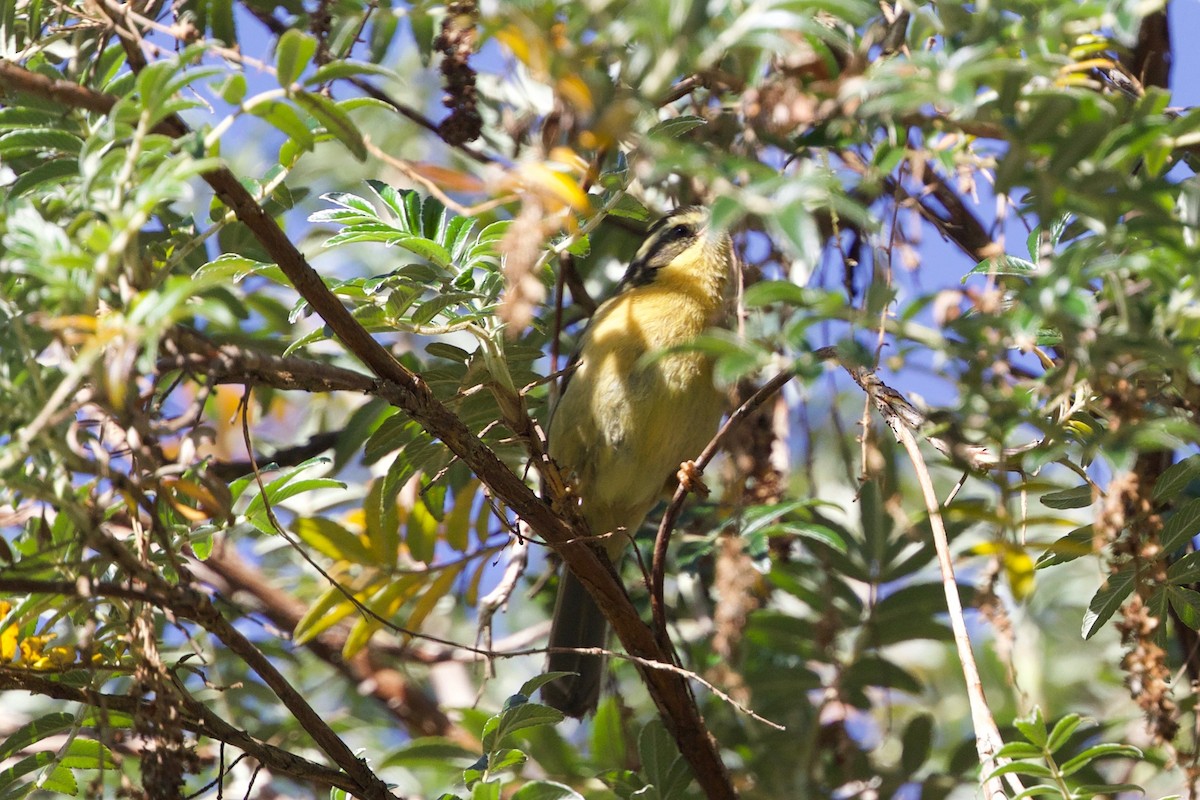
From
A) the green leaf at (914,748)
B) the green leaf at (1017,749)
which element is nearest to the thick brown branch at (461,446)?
the green leaf at (1017,749)

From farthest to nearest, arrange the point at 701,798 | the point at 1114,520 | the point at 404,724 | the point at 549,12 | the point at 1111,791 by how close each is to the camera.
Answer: the point at 404,724, the point at 701,798, the point at 1111,791, the point at 1114,520, the point at 549,12

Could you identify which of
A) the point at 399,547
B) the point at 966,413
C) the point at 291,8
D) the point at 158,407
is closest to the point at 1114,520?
the point at 966,413

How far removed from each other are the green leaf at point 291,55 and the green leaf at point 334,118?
3 cm

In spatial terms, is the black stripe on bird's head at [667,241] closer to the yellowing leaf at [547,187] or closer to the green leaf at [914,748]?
the green leaf at [914,748]

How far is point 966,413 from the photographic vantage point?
6.08 feet

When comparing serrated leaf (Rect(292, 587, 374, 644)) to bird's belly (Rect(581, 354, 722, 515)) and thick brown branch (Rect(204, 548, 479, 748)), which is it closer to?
thick brown branch (Rect(204, 548, 479, 748))

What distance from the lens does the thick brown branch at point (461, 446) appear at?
2.19 m

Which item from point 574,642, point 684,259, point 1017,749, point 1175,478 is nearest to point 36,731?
point 1017,749

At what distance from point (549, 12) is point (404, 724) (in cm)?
394

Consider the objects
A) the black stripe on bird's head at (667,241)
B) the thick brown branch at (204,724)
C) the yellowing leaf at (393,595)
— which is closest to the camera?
the thick brown branch at (204,724)

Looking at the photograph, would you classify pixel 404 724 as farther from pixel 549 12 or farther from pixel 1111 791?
pixel 549 12

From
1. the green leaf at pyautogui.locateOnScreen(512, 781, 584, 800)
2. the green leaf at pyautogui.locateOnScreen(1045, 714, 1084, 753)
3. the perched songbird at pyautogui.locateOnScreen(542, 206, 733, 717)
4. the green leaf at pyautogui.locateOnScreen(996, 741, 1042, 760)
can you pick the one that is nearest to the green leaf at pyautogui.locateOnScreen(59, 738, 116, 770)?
the green leaf at pyautogui.locateOnScreen(512, 781, 584, 800)

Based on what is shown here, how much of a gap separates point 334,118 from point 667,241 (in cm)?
281

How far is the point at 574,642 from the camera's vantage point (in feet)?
15.0
